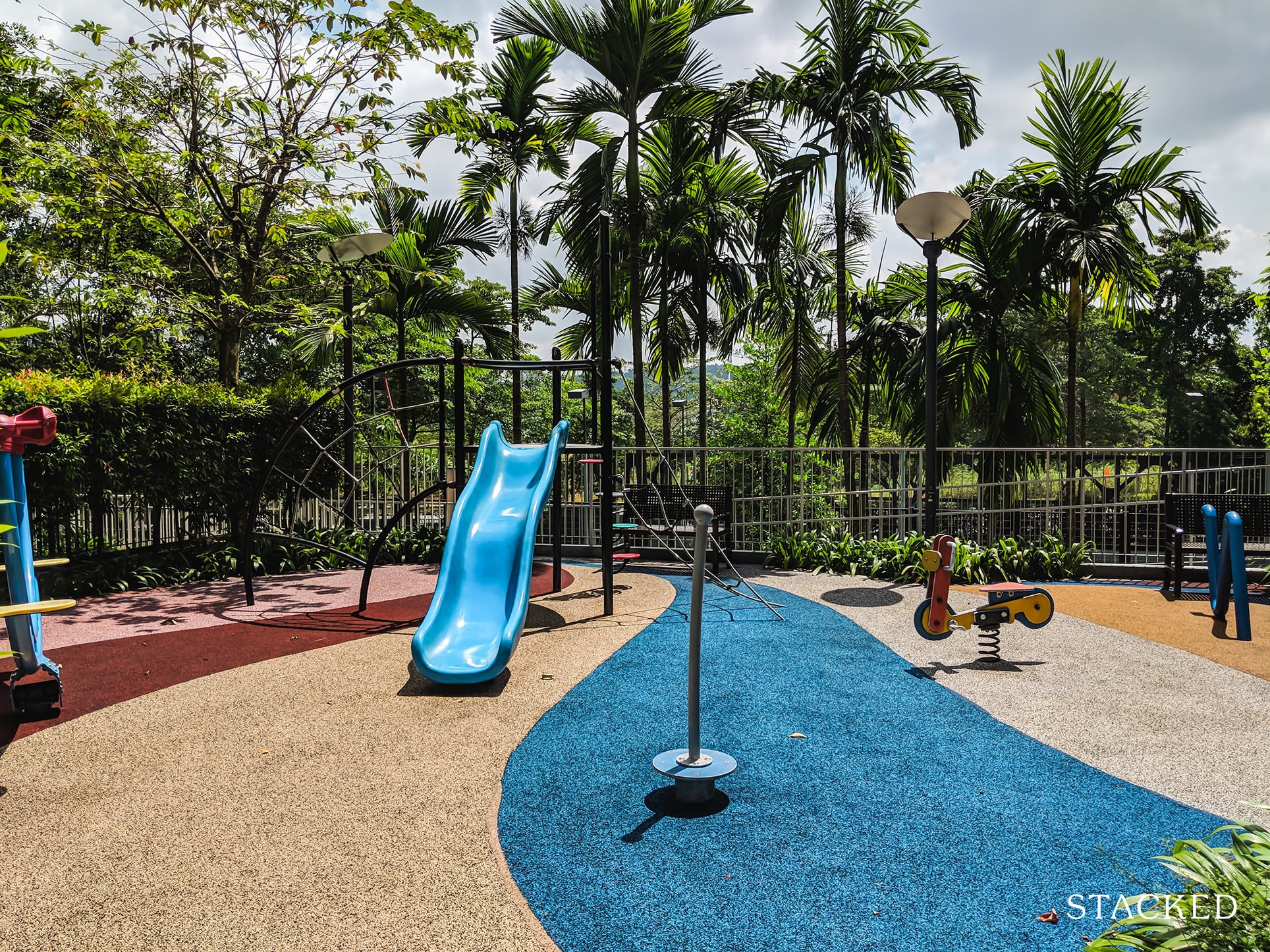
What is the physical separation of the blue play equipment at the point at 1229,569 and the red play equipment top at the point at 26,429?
788 centimetres

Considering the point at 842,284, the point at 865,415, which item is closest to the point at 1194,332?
the point at 865,415

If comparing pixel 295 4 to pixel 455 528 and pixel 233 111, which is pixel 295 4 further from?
pixel 455 528

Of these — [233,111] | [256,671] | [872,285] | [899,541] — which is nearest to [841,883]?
[256,671]

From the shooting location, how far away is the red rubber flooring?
4727 millimetres

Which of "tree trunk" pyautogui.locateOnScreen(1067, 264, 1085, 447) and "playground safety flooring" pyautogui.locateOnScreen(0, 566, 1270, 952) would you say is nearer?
"playground safety flooring" pyautogui.locateOnScreen(0, 566, 1270, 952)

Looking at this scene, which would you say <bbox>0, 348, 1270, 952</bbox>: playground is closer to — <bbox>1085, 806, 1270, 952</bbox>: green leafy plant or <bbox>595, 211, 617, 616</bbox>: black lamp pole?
<bbox>595, 211, 617, 616</bbox>: black lamp pole

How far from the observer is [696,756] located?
345cm

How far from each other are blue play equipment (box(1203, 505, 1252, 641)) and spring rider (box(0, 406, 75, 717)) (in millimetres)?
7784

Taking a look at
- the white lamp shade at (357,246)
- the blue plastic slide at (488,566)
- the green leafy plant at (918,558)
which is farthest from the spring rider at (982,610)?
the white lamp shade at (357,246)

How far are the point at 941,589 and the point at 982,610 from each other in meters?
0.30

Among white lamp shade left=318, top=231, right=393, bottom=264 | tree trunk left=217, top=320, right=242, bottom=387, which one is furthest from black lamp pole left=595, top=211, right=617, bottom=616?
tree trunk left=217, top=320, right=242, bottom=387

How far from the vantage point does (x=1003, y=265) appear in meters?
12.9

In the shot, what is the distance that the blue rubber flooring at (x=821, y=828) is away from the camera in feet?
8.17

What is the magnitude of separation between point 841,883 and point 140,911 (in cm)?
236
